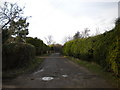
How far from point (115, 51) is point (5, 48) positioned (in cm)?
778

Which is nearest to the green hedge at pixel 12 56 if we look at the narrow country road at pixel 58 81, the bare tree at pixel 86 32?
the narrow country road at pixel 58 81

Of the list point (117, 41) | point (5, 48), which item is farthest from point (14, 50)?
point (117, 41)

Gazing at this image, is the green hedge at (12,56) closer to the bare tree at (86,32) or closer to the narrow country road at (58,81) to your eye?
the narrow country road at (58,81)

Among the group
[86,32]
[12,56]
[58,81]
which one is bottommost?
[58,81]

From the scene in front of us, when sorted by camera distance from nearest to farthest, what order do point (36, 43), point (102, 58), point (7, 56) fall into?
point (102, 58) < point (7, 56) < point (36, 43)

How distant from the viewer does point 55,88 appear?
4.86 m

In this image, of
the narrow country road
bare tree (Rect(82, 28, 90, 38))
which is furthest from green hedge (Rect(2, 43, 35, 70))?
bare tree (Rect(82, 28, 90, 38))

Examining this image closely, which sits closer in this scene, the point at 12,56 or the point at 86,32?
the point at 12,56

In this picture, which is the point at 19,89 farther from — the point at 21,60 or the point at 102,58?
the point at 102,58

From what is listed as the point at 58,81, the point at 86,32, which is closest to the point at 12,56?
the point at 58,81

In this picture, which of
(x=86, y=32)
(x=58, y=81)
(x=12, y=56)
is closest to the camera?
(x=58, y=81)

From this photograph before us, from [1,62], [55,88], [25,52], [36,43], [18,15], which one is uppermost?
[18,15]

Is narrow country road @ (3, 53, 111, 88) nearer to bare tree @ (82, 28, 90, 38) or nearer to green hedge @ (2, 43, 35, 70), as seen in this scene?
green hedge @ (2, 43, 35, 70)

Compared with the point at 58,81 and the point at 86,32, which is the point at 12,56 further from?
the point at 86,32
